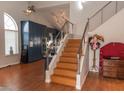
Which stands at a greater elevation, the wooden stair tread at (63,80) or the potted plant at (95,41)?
the potted plant at (95,41)

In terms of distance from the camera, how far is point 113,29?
20.8 ft

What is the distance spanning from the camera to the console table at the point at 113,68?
5496 mm

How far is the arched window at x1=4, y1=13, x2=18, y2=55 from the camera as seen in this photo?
804 cm

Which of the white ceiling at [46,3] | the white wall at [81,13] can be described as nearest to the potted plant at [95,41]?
the white wall at [81,13]

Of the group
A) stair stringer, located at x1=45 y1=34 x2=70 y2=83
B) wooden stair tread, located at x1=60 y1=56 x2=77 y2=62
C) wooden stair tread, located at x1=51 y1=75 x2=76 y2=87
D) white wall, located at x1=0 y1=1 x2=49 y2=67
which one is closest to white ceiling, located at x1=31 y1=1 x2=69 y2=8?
white wall, located at x1=0 y1=1 x2=49 y2=67

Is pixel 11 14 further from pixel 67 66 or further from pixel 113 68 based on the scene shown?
pixel 113 68

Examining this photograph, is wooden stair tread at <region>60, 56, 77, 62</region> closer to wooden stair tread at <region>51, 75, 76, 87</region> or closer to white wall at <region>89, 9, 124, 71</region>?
wooden stair tread at <region>51, 75, 76, 87</region>

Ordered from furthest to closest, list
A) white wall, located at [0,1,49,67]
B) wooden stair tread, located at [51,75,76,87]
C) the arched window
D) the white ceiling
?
the white ceiling
the arched window
white wall, located at [0,1,49,67]
wooden stair tread, located at [51,75,76,87]

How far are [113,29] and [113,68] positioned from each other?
72.2 inches

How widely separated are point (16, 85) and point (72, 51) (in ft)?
9.22

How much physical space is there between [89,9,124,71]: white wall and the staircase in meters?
1.41

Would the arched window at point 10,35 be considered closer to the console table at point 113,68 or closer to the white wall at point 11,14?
the white wall at point 11,14

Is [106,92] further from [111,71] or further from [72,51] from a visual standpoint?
[72,51]

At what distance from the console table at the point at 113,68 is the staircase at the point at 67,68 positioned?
4.20 ft
